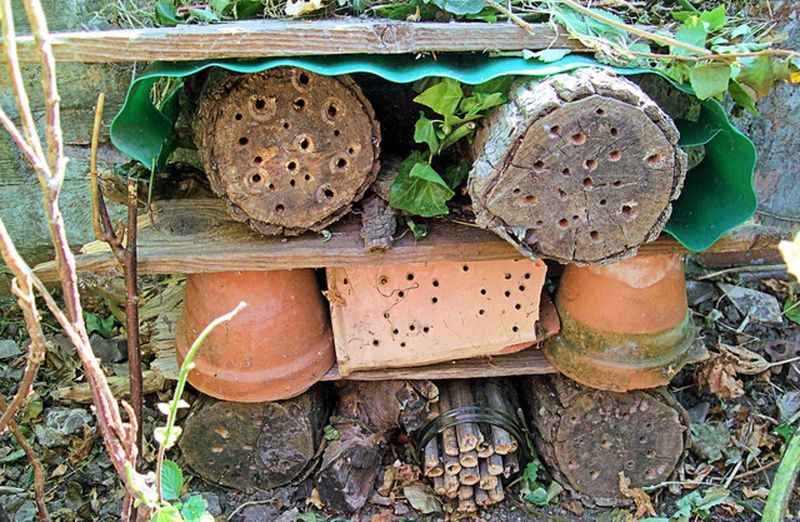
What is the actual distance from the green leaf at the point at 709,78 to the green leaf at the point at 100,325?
2084 mm

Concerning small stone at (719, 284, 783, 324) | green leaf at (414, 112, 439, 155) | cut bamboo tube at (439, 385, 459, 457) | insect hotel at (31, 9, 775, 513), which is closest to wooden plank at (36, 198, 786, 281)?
insect hotel at (31, 9, 775, 513)

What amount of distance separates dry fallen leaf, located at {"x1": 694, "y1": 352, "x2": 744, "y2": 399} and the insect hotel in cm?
26

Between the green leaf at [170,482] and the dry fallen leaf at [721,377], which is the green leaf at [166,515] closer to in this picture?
the green leaf at [170,482]

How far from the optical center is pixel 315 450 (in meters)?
2.05

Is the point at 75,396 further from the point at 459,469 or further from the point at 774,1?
the point at 774,1

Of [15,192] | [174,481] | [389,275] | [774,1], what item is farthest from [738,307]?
[15,192]

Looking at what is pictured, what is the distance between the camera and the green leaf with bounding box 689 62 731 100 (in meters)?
1.43

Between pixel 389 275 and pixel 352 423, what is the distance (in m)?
0.47

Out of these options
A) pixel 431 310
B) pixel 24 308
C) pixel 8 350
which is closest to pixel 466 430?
pixel 431 310

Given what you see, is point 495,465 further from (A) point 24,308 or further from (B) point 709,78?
(A) point 24,308

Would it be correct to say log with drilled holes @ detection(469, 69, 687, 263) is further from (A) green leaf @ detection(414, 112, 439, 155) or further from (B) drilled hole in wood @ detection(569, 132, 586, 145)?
(A) green leaf @ detection(414, 112, 439, 155)

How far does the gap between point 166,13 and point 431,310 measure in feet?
3.10

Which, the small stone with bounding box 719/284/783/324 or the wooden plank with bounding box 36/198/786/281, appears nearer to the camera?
the wooden plank with bounding box 36/198/786/281

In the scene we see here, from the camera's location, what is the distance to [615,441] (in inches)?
79.8
